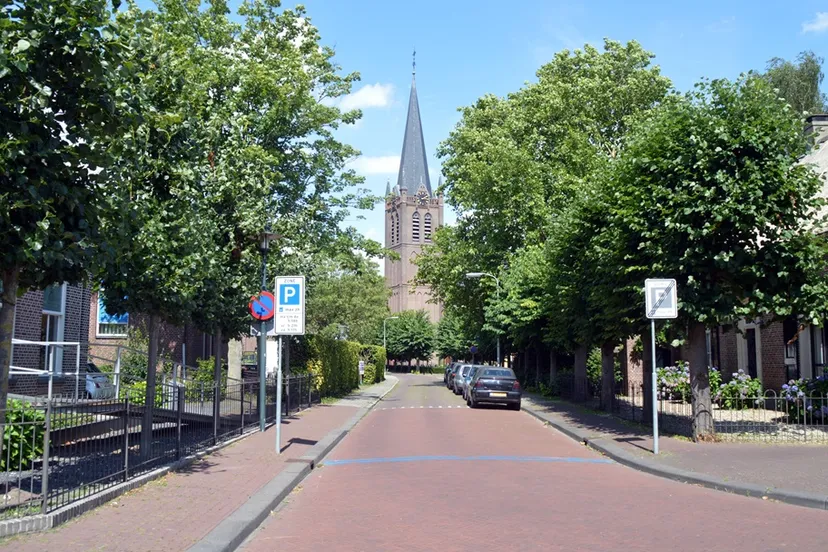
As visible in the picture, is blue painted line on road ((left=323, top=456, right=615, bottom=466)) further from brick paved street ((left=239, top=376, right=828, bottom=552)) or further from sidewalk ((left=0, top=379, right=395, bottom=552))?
sidewalk ((left=0, top=379, right=395, bottom=552))

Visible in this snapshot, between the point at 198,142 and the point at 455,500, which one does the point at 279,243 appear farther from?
the point at 455,500

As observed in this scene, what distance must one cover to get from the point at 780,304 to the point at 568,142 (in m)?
21.4

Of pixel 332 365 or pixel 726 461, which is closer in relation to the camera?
pixel 726 461

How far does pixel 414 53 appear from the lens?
87938 mm

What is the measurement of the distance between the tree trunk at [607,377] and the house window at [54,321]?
1509cm

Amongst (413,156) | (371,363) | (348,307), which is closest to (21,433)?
(371,363)

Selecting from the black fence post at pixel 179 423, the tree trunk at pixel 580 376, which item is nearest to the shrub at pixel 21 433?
the black fence post at pixel 179 423

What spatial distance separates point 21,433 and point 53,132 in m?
2.85

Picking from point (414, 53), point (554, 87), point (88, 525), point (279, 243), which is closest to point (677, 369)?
point (279, 243)

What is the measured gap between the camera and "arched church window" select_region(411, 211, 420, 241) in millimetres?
120150

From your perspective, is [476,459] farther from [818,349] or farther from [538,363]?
[538,363]

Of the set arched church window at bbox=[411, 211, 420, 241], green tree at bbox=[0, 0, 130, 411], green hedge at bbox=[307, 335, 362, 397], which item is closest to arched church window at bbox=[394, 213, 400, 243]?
arched church window at bbox=[411, 211, 420, 241]

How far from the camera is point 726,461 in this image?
11938mm

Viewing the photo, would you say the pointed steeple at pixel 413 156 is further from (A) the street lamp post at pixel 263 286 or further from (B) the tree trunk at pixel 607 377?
(A) the street lamp post at pixel 263 286
